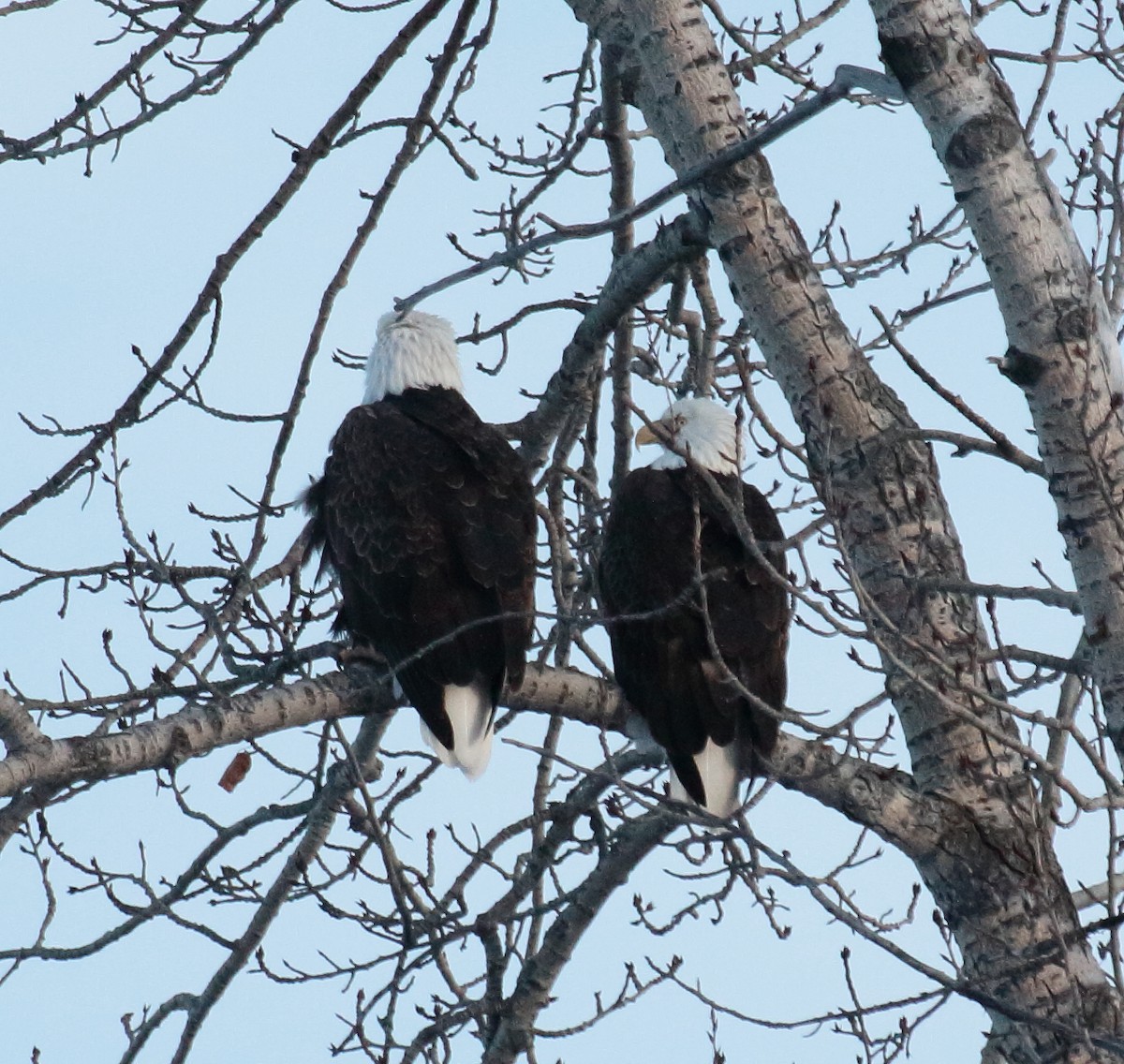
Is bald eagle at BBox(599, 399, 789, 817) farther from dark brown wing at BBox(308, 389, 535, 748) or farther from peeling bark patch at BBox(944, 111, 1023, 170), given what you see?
peeling bark patch at BBox(944, 111, 1023, 170)

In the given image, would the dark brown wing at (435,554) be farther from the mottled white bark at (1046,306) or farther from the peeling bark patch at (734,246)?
the mottled white bark at (1046,306)

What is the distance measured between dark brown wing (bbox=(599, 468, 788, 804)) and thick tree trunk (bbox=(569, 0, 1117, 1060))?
758 mm

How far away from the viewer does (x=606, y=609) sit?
14.0 feet

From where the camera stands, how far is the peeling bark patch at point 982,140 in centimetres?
260

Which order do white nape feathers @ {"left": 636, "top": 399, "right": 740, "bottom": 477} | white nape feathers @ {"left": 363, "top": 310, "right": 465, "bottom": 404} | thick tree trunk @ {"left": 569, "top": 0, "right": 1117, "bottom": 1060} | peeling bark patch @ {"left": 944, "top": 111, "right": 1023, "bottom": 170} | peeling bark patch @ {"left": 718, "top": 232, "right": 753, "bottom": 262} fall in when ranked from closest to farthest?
1. peeling bark patch @ {"left": 944, "top": 111, "right": 1023, "bottom": 170}
2. thick tree trunk @ {"left": 569, "top": 0, "right": 1117, "bottom": 1060}
3. peeling bark patch @ {"left": 718, "top": 232, "right": 753, "bottom": 262}
4. white nape feathers @ {"left": 636, "top": 399, "right": 740, "bottom": 477}
5. white nape feathers @ {"left": 363, "top": 310, "right": 465, "bottom": 404}

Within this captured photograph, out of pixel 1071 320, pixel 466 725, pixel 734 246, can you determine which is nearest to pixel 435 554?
pixel 466 725

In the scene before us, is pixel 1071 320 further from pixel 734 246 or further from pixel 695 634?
pixel 695 634

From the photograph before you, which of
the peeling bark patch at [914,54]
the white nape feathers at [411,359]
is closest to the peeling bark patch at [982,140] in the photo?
the peeling bark patch at [914,54]

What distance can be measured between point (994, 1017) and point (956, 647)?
2.26ft

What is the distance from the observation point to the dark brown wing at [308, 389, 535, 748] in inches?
173

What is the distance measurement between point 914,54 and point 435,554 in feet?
7.11

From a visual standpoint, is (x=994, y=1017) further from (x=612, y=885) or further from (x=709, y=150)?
(x=709, y=150)

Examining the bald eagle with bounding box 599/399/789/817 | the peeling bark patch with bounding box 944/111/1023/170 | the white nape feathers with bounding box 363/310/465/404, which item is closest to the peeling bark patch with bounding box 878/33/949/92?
the peeling bark patch with bounding box 944/111/1023/170

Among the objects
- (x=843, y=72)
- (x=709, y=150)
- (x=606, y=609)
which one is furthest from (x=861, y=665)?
(x=606, y=609)
